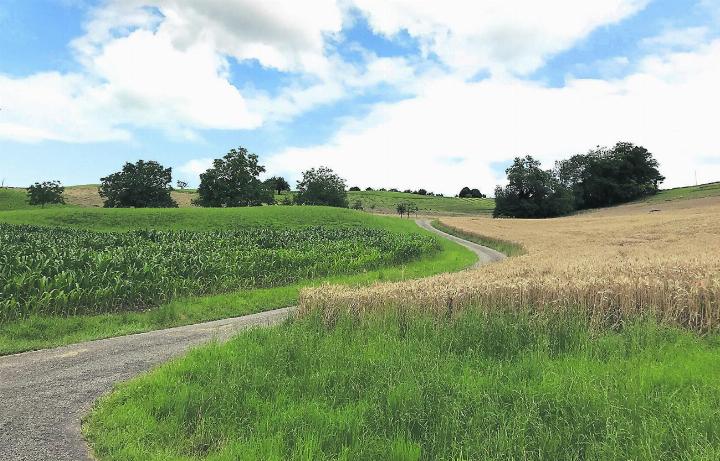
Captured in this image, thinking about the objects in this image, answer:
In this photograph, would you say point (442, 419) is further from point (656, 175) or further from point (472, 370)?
point (656, 175)

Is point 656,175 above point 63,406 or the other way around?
above

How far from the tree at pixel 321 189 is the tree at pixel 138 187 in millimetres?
35192

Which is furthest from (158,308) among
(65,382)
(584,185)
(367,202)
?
(367,202)

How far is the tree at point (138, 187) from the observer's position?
99562 mm

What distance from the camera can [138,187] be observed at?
326ft

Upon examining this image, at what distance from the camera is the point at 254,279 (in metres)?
20.0

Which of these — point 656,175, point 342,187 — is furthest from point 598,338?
point 656,175

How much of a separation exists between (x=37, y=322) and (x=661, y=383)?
1377 centimetres

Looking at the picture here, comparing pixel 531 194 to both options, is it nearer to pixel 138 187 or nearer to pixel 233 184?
pixel 233 184

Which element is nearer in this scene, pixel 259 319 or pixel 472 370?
pixel 472 370

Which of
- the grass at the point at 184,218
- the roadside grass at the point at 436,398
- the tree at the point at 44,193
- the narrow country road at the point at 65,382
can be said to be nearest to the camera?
the roadside grass at the point at 436,398

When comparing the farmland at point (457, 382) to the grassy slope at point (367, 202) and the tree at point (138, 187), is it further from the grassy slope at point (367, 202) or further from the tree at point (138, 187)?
the grassy slope at point (367, 202)

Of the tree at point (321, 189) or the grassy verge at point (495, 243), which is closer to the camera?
the grassy verge at point (495, 243)

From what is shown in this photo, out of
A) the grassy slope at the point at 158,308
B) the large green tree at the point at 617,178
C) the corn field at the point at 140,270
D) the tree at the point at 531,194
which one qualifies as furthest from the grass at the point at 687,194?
the corn field at the point at 140,270
